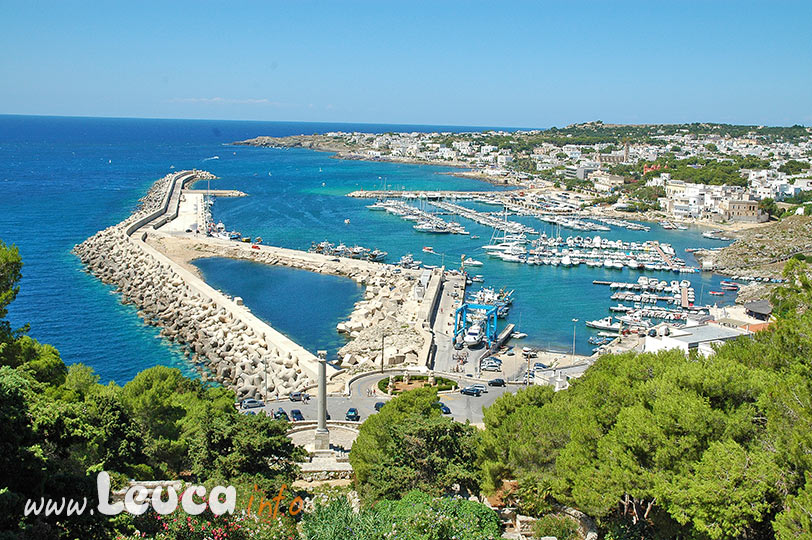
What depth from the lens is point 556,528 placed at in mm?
9992

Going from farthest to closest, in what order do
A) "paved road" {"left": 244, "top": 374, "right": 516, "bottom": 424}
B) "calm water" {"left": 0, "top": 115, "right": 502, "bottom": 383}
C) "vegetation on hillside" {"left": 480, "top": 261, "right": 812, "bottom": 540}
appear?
1. "calm water" {"left": 0, "top": 115, "right": 502, "bottom": 383}
2. "paved road" {"left": 244, "top": 374, "right": 516, "bottom": 424}
3. "vegetation on hillside" {"left": 480, "top": 261, "right": 812, "bottom": 540}

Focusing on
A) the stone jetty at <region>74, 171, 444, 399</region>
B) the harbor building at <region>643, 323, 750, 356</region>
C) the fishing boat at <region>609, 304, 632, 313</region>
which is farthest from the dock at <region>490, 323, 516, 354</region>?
the harbor building at <region>643, 323, 750, 356</region>

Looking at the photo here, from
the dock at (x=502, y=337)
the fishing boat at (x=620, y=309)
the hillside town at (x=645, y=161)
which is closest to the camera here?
the dock at (x=502, y=337)

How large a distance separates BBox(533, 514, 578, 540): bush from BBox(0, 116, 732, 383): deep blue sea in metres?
16.4

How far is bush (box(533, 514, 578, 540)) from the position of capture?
9.93m

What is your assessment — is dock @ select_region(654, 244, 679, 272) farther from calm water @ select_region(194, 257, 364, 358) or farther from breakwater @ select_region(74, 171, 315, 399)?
breakwater @ select_region(74, 171, 315, 399)

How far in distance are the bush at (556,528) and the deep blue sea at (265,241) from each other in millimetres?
16437

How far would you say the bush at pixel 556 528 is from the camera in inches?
391

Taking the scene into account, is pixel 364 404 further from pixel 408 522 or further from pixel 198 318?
pixel 198 318

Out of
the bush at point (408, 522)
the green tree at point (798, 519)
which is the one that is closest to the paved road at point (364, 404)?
the bush at point (408, 522)

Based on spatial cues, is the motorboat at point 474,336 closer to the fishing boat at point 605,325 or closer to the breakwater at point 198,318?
the fishing boat at point 605,325

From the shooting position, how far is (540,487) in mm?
10406

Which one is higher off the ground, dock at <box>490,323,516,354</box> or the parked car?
the parked car

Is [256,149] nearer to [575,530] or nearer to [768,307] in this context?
[768,307]
